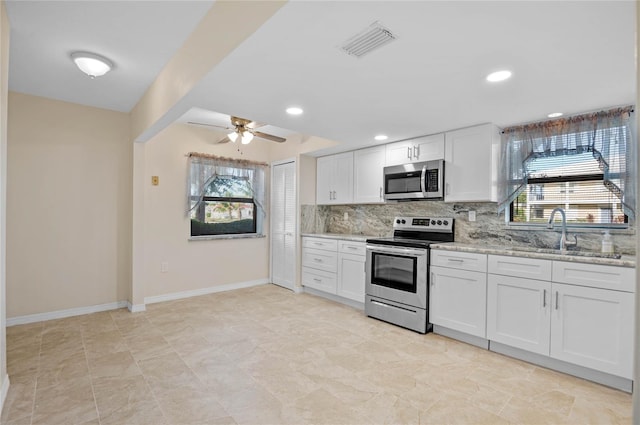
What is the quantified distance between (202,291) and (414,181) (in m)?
3.31

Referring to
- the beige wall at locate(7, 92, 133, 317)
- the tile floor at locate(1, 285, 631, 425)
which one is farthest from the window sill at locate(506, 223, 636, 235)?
the beige wall at locate(7, 92, 133, 317)

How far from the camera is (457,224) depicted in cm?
372

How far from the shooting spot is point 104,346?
291 centimetres

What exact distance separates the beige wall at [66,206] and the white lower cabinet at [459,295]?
11.9 ft

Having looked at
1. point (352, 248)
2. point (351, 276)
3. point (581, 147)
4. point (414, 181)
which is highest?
point (581, 147)

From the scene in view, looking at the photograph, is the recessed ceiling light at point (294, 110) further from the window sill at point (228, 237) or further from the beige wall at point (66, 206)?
the window sill at point (228, 237)

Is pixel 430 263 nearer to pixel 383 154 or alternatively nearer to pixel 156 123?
pixel 383 154

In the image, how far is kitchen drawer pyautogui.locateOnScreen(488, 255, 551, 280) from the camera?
2.56 m

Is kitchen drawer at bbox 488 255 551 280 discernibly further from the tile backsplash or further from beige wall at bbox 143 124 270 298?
beige wall at bbox 143 124 270 298

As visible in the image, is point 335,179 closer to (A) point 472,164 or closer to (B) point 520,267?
(A) point 472,164

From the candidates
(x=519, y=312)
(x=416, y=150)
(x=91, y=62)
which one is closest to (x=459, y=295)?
(x=519, y=312)

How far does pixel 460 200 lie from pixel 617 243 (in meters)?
1.28

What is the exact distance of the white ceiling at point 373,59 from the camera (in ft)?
4.95

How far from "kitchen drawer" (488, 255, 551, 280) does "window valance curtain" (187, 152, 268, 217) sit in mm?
3550
